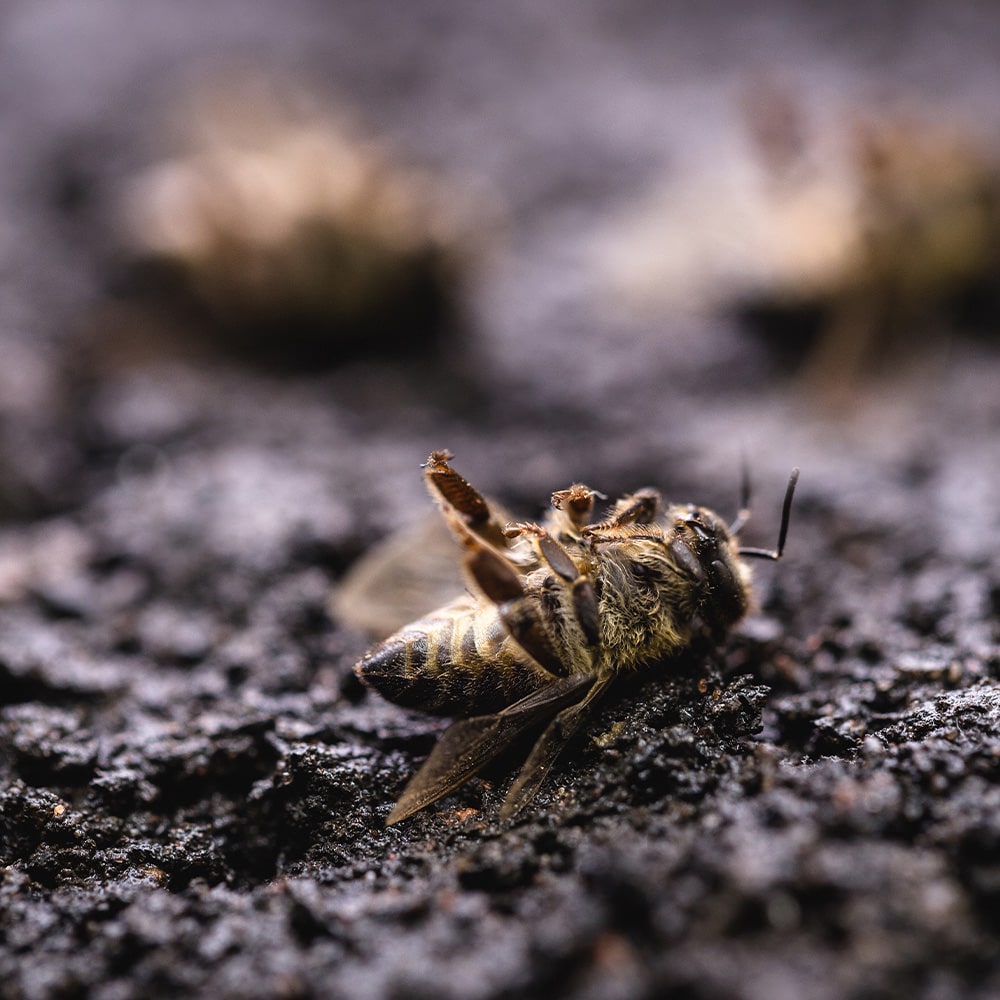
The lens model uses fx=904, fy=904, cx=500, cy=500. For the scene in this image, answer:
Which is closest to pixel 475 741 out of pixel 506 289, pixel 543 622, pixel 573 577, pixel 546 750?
pixel 546 750

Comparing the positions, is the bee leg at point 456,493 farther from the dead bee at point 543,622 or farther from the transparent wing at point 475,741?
the transparent wing at point 475,741

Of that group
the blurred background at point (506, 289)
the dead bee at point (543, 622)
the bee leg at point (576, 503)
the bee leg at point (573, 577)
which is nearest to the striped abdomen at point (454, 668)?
the dead bee at point (543, 622)

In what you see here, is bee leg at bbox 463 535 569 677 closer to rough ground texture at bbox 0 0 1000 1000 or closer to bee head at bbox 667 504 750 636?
rough ground texture at bbox 0 0 1000 1000

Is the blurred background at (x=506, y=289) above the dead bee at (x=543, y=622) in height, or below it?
above

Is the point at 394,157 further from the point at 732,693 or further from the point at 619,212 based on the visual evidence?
the point at 732,693

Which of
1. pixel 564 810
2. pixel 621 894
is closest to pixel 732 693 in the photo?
pixel 564 810

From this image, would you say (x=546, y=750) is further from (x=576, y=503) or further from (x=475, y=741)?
(x=576, y=503)
